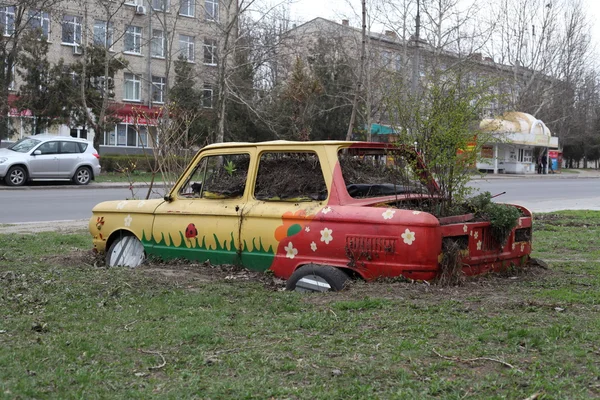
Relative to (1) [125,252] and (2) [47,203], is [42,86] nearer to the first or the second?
(2) [47,203]

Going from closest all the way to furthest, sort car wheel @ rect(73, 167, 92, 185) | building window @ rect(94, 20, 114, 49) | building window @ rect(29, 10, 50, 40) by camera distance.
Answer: car wheel @ rect(73, 167, 92, 185) < building window @ rect(29, 10, 50, 40) < building window @ rect(94, 20, 114, 49)

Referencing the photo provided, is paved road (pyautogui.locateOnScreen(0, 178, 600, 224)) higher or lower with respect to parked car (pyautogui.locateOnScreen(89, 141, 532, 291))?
lower

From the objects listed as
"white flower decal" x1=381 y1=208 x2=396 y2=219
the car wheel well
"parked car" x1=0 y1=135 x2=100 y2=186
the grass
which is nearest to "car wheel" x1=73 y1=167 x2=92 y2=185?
"parked car" x1=0 y1=135 x2=100 y2=186

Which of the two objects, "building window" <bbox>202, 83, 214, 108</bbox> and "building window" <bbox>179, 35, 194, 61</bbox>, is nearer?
"building window" <bbox>202, 83, 214, 108</bbox>

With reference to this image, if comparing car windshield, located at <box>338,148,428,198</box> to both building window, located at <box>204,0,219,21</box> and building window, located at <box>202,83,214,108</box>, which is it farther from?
building window, located at <box>202,83,214,108</box>

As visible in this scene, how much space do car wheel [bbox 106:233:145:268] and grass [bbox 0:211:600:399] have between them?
859mm

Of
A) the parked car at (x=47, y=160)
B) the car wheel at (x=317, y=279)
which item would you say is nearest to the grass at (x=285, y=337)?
the car wheel at (x=317, y=279)

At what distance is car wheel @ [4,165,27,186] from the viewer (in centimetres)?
2519

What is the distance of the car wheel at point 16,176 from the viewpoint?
25188mm

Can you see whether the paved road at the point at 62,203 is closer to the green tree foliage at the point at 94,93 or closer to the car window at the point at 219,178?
the car window at the point at 219,178

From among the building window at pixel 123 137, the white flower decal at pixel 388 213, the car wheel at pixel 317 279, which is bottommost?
the car wheel at pixel 317 279

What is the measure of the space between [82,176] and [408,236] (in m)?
23.2

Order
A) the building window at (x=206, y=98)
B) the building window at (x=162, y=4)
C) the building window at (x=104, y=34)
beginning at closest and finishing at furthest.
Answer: the building window at (x=162, y=4), the building window at (x=104, y=34), the building window at (x=206, y=98)

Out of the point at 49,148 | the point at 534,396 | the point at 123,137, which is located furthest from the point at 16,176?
the point at 123,137
